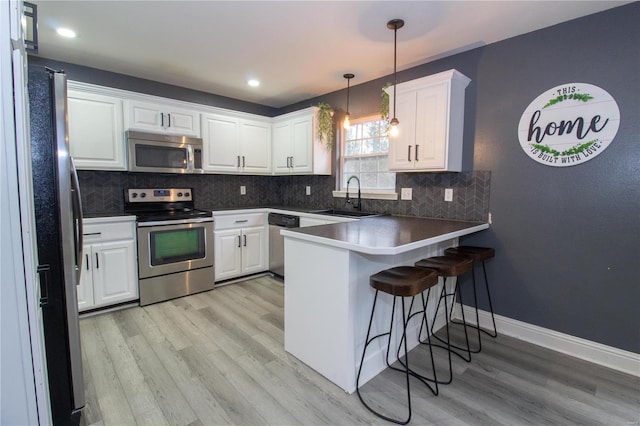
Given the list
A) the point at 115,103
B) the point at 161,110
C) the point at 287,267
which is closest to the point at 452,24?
the point at 287,267

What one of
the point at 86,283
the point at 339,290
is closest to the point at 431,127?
the point at 339,290

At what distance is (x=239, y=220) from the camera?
3.91 m

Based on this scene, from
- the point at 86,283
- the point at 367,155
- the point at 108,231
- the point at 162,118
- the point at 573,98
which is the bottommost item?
the point at 86,283

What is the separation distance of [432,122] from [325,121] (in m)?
1.50

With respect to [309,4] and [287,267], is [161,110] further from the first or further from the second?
[287,267]

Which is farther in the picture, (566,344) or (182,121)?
(182,121)

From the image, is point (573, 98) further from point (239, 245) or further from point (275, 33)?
point (239, 245)

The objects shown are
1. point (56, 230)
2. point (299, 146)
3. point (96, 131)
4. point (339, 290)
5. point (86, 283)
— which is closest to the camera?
point (56, 230)

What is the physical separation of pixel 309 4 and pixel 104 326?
3098 millimetres

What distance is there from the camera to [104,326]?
2.73 m

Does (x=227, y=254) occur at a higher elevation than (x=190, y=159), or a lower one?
lower

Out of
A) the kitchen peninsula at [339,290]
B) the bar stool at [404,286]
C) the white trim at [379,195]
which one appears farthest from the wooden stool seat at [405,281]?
the white trim at [379,195]

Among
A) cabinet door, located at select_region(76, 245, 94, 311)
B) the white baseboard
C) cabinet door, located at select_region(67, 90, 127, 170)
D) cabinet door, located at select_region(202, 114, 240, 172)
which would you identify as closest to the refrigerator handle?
cabinet door, located at select_region(76, 245, 94, 311)

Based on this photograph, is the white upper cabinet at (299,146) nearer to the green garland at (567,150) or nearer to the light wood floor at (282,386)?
the light wood floor at (282,386)
